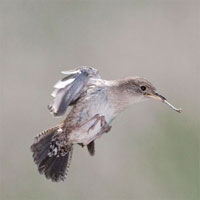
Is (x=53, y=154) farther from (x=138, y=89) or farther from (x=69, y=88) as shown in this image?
(x=138, y=89)

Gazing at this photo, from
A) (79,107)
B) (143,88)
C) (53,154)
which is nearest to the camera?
(79,107)

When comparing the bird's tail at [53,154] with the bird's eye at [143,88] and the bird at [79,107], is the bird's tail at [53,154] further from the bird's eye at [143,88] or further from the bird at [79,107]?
the bird's eye at [143,88]

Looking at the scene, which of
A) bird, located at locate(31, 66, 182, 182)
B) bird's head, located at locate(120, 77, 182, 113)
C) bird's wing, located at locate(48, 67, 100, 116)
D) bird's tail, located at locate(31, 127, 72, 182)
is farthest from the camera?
bird's head, located at locate(120, 77, 182, 113)

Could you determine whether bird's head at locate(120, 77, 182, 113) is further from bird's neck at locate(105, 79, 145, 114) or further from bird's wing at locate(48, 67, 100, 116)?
bird's wing at locate(48, 67, 100, 116)

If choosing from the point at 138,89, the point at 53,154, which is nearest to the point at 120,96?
the point at 138,89

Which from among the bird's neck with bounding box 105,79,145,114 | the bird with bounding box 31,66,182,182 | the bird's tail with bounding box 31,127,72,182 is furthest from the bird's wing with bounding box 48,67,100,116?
the bird's tail with bounding box 31,127,72,182

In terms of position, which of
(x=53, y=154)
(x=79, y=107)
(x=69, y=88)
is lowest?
(x=53, y=154)

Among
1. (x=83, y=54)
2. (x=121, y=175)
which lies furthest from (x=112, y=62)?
(x=121, y=175)
